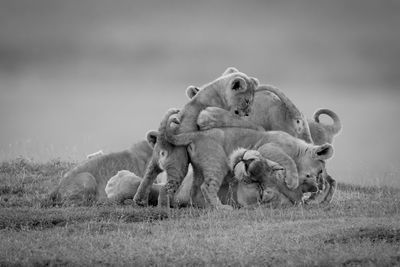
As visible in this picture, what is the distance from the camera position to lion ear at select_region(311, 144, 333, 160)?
37.6 feet

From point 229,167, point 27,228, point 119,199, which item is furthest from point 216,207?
point 27,228

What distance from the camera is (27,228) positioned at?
9.86 m

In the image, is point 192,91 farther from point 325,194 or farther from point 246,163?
point 325,194

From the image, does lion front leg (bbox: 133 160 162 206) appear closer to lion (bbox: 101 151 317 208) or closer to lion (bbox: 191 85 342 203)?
lion (bbox: 101 151 317 208)

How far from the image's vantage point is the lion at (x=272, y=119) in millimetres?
11703

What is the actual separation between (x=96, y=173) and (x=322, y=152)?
3574 millimetres

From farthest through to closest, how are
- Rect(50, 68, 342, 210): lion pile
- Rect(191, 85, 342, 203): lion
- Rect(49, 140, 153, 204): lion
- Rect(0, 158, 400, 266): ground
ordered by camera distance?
Rect(49, 140, 153, 204): lion, Rect(191, 85, 342, 203): lion, Rect(50, 68, 342, 210): lion pile, Rect(0, 158, 400, 266): ground

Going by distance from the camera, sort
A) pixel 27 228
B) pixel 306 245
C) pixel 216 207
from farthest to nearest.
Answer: pixel 216 207 < pixel 27 228 < pixel 306 245

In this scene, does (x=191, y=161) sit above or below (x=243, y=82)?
below

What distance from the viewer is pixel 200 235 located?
9.03 m

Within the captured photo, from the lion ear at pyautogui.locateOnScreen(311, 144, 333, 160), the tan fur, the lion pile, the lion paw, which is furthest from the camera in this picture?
the tan fur

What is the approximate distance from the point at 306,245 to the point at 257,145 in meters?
3.53

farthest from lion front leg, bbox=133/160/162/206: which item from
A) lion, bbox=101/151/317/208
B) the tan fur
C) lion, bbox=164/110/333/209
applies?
the tan fur

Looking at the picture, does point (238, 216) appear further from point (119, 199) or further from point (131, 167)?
point (131, 167)
